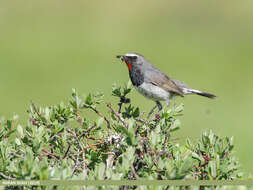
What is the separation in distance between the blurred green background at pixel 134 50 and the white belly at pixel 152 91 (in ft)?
6.55

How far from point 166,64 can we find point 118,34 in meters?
2.87

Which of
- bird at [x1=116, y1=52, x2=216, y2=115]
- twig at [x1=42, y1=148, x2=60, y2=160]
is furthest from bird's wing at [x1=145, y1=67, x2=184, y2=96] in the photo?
twig at [x1=42, y1=148, x2=60, y2=160]

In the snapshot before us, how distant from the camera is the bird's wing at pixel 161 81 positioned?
610 centimetres

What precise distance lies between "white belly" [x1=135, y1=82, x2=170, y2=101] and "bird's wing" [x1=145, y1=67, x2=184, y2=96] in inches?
2.0

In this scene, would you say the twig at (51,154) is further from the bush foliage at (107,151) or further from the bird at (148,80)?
the bird at (148,80)

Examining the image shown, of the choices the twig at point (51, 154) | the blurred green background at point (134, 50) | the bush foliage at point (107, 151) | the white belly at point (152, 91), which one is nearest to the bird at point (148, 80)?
the white belly at point (152, 91)

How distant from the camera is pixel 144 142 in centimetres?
280

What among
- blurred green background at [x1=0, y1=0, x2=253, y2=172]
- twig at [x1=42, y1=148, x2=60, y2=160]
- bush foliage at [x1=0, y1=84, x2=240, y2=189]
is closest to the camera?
bush foliage at [x1=0, y1=84, x2=240, y2=189]

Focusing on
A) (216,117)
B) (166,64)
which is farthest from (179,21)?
(216,117)

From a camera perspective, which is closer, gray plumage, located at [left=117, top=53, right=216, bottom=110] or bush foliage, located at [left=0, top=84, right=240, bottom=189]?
bush foliage, located at [left=0, top=84, right=240, bottom=189]

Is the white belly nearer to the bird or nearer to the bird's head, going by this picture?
the bird

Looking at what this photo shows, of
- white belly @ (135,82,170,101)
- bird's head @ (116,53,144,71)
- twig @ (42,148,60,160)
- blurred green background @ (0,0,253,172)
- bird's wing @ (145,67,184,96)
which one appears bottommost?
twig @ (42,148,60,160)

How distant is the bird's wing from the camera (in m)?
6.10

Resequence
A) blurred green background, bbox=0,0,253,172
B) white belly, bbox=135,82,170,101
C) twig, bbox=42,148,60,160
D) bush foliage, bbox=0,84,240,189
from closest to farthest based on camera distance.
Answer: bush foliage, bbox=0,84,240,189, twig, bbox=42,148,60,160, white belly, bbox=135,82,170,101, blurred green background, bbox=0,0,253,172
